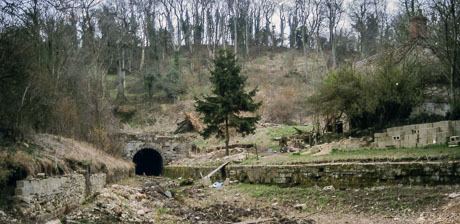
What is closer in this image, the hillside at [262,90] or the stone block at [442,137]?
the stone block at [442,137]

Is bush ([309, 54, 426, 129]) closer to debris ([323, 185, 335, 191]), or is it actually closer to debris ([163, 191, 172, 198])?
debris ([323, 185, 335, 191])

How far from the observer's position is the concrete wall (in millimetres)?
18016

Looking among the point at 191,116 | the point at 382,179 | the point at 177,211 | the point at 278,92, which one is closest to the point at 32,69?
the point at 177,211

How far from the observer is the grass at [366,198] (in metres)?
13.3

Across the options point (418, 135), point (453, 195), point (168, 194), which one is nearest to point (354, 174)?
point (418, 135)

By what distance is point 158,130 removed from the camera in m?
44.0

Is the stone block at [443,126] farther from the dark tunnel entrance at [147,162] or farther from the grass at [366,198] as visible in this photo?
the dark tunnel entrance at [147,162]

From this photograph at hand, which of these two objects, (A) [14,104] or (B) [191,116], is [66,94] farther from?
(B) [191,116]

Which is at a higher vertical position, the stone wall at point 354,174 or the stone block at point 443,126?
the stone block at point 443,126

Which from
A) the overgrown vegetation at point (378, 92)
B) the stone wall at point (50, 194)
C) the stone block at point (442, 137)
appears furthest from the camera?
the overgrown vegetation at point (378, 92)

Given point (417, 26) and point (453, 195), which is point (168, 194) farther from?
point (417, 26)

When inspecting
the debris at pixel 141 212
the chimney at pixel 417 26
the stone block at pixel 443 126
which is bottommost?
the debris at pixel 141 212

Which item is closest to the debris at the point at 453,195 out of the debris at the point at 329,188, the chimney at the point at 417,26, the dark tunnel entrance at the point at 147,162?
the debris at the point at 329,188

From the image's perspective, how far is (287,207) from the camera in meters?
15.8
